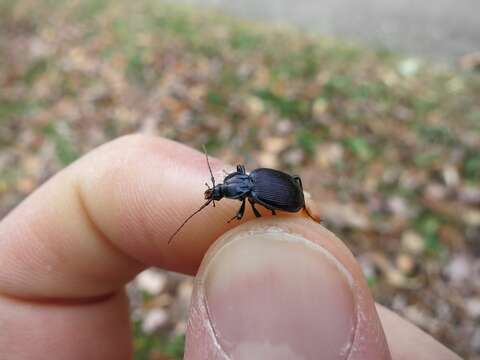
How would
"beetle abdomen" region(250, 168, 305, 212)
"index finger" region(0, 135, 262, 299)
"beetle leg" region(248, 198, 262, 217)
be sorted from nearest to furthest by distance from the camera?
"beetle abdomen" region(250, 168, 305, 212), "beetle leg" region(248, 198, 262, 217), "index finger" region(0, 135, 262, 299)

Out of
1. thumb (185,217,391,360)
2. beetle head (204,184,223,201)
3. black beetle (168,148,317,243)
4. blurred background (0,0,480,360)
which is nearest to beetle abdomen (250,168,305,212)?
black beetle (168,148,317,243)

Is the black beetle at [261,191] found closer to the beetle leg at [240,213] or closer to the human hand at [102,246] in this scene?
the beetle leg at [240,213]

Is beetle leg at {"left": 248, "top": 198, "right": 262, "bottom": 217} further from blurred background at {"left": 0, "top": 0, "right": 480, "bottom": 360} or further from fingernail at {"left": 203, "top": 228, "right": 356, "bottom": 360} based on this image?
blurred background at {"left": 0, "top": 0, "right": 480, "bottom": 360}

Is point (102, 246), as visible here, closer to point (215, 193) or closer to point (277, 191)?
point (215, 193)

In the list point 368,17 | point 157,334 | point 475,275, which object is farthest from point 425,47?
point 157,334

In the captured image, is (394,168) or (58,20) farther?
(58,20)

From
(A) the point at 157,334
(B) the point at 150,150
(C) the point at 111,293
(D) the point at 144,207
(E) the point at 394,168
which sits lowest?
(A) the point at 157,334

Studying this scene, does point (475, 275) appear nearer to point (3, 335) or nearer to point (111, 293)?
point (111, 293)

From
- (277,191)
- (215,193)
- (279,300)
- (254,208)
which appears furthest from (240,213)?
(279,300)
